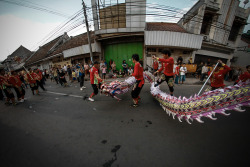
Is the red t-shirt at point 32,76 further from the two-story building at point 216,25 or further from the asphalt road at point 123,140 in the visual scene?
the two-story building at point 216,25

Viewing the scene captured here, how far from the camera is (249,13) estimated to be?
464 inches

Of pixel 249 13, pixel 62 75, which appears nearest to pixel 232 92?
pixel 62 75

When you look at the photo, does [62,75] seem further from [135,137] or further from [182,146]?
[182,146]

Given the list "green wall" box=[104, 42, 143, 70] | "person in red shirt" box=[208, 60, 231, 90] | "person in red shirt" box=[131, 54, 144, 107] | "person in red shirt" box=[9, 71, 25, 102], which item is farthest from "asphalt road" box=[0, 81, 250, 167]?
"green wall" box=[104, 42, 143, 70]

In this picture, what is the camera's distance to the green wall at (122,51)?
409 inches

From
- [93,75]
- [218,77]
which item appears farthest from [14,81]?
[218,77]

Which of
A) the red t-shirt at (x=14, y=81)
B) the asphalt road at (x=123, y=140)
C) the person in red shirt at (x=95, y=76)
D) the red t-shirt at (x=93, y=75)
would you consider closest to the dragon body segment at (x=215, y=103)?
the asphalt road at (x=123, y=140)

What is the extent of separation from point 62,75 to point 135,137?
7.57 meters

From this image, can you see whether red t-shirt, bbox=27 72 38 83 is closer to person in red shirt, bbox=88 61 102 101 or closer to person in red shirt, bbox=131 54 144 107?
person in red shirt, bbox=88 61 102 101

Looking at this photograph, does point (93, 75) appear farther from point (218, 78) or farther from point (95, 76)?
point (218, 78)

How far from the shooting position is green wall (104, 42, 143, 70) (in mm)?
10391

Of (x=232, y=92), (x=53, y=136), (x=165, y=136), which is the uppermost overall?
(x=232, y=92)

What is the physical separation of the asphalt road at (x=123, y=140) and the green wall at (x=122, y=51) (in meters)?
8.48

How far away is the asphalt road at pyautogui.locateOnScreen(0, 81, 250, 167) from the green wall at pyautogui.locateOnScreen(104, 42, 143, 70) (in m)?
8.48
